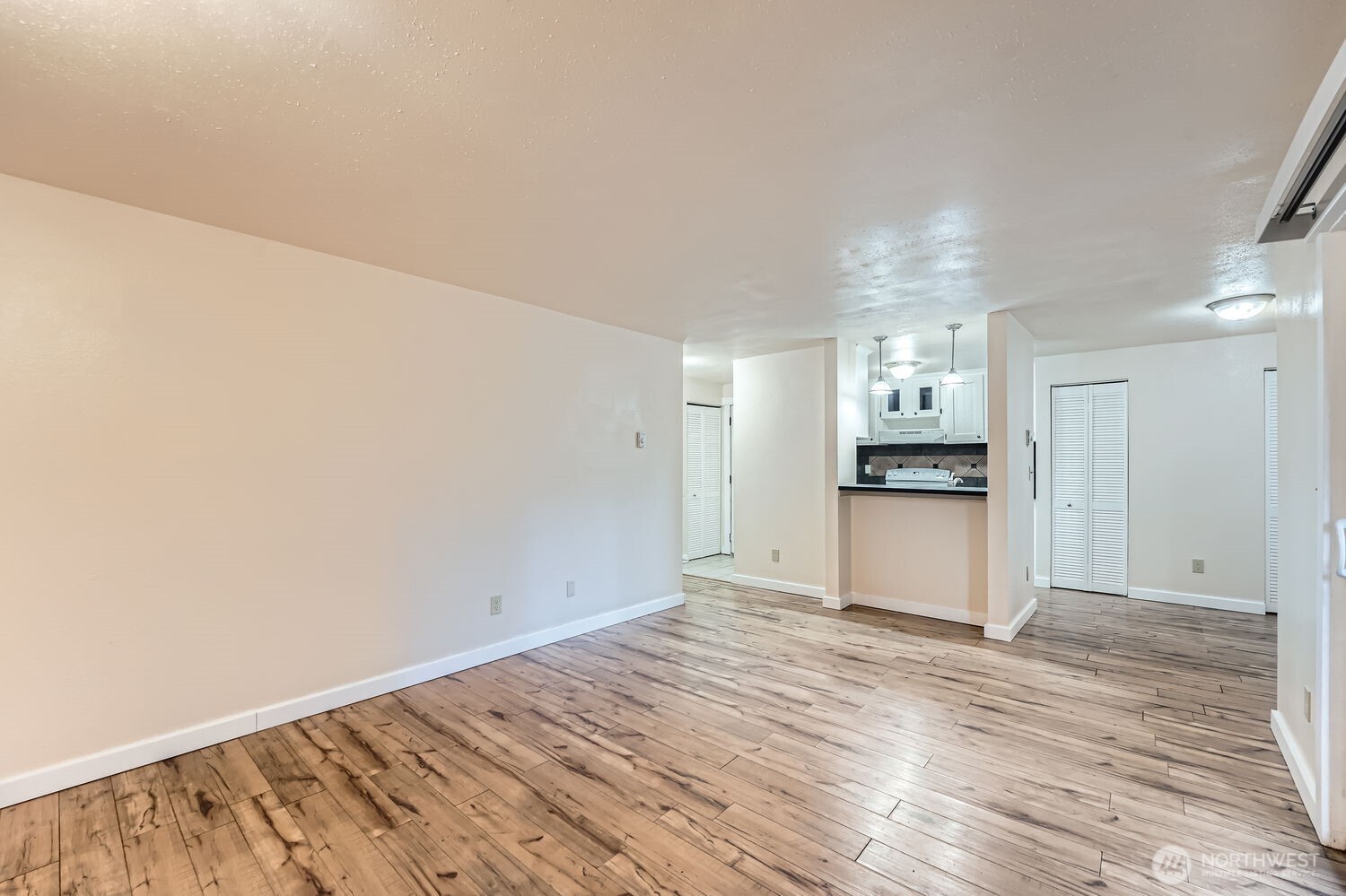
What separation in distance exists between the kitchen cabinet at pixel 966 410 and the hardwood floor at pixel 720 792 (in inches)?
120

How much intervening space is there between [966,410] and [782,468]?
244 centimetres

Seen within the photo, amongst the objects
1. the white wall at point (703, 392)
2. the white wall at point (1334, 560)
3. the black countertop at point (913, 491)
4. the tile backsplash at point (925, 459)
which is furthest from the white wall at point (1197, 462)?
the white wall at point (703, 392)

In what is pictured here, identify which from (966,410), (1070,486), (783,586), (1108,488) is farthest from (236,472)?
(1108,488)

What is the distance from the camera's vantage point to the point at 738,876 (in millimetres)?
1745

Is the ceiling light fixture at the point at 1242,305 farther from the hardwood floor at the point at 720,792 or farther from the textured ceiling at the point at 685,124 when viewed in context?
the hardwood floor at the point at 720,792

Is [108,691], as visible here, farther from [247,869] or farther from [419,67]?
[419,67]

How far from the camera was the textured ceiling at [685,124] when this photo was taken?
137cm

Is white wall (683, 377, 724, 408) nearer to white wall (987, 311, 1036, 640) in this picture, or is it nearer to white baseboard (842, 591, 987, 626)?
white baseboard (842, 591, 987, 626)

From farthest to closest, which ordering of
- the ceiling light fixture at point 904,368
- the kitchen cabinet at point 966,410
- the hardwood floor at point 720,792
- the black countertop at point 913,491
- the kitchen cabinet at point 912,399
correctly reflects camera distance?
the kitchen cabinet at point 912,399, the kitchen cabinet at point 966,410, the ceiling light fixture at point 904,368, the black countertop at point 913,491, the hardwood floor at point 720,792

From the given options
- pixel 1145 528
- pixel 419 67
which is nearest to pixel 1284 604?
pixel 1145 528

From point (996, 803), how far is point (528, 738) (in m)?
1.99

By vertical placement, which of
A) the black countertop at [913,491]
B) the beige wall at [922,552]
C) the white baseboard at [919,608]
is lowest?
the white baseboard at [919,608]

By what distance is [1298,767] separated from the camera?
222 centimetres

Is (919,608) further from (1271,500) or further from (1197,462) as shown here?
(1271,500)
